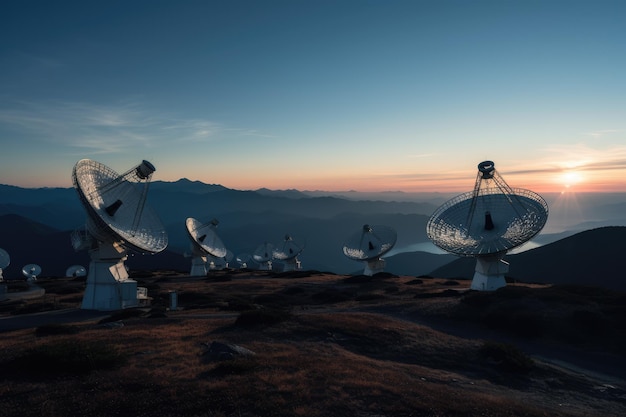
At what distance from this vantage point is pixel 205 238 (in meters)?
86.8

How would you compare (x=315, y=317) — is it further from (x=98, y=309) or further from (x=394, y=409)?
(x=98, y=309)

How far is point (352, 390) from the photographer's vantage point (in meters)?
16.8

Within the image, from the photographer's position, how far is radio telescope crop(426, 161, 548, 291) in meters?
46.6

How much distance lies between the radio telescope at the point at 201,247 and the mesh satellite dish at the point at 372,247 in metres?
26.6

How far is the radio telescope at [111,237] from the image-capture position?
42375 millimetres

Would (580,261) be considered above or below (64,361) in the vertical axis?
below

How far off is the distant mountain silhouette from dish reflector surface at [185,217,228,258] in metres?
95.9

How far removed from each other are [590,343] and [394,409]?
24292 millimetres

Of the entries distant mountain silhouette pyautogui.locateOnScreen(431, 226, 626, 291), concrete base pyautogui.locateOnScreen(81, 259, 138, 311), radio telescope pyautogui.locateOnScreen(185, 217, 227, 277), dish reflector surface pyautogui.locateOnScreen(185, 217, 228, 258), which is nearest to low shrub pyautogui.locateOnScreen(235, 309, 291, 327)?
concrete base pyautogui.locateOnScreen(81, 259, 138, 311)

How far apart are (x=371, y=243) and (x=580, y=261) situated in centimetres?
10870

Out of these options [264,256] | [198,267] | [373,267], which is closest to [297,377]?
[373,267]

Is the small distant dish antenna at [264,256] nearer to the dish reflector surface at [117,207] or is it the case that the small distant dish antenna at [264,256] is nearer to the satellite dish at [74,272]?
the satellite dish at [74,272]

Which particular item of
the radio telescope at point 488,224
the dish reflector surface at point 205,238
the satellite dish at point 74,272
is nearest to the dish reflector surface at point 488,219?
the radio telescope at point 488,224

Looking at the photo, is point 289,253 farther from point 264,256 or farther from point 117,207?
point 117,207
